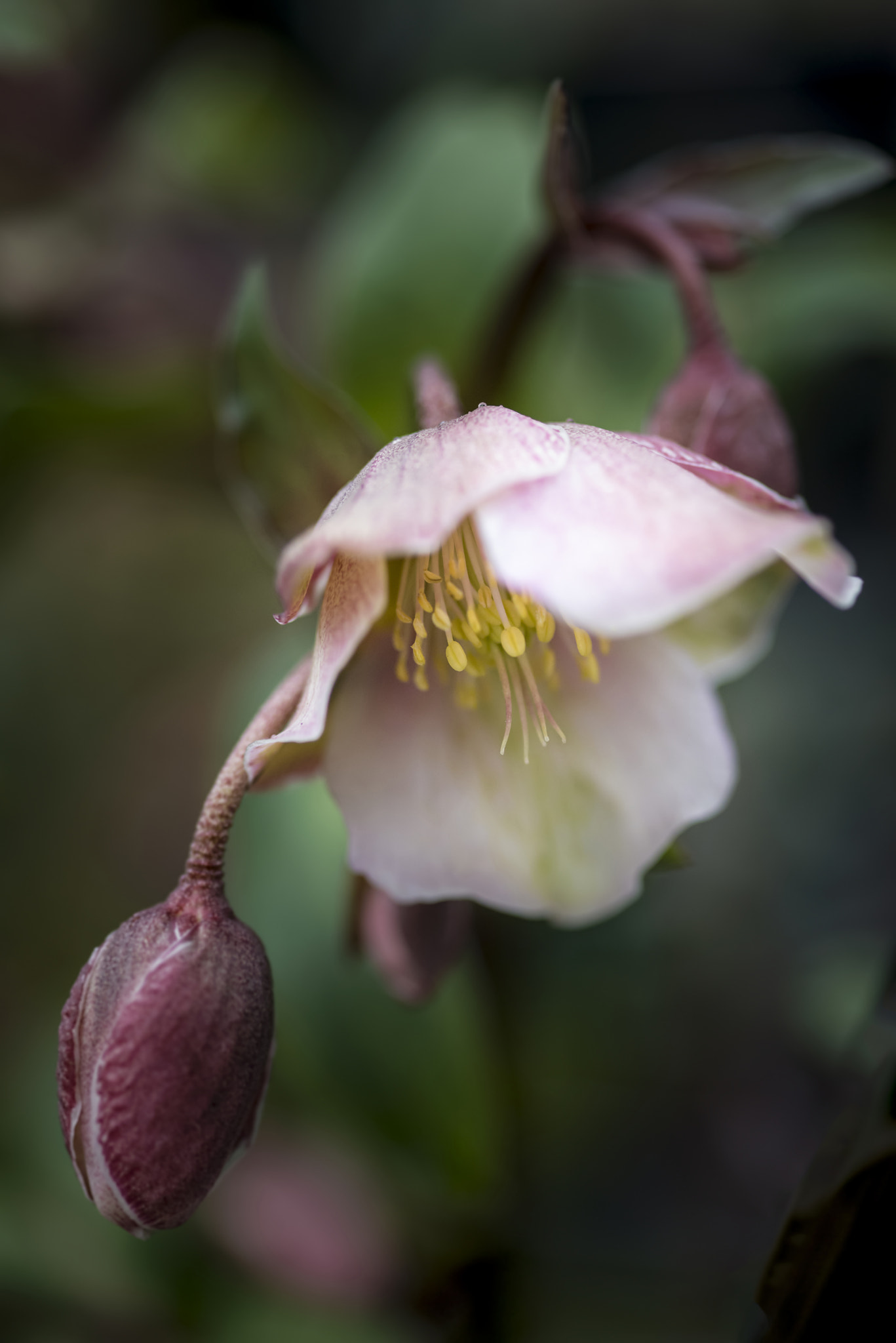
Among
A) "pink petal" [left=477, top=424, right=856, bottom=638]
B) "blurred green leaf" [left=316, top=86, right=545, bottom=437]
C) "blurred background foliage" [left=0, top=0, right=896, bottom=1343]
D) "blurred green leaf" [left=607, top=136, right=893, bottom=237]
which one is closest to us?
"pink petal" [left=477, top=424, right=856, bottom=638]

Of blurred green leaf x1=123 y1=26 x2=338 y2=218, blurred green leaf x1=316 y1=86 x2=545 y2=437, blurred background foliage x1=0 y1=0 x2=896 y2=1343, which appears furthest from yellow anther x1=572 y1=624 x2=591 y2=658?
blurred green leaf x1=123 y1=26 x2=338 y2=218

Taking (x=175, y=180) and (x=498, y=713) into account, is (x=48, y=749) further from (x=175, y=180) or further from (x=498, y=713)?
(x=498, y=713)

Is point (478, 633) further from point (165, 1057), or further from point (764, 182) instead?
point (764, 182)

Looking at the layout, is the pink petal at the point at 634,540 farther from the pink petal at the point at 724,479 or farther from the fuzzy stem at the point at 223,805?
the fuzzy stem at the point at 223,805

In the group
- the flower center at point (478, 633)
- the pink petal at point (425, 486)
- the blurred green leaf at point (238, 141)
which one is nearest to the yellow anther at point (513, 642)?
the flower center at point (478, 633)

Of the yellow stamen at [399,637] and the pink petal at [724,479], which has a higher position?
the pink petal at [724,479]

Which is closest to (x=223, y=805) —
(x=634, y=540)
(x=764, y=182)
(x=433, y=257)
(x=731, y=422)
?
(x=634, y=540)

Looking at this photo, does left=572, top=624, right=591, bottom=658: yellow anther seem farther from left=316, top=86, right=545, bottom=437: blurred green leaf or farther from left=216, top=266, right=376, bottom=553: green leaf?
left=316, top=86, right=545, bottom=437: blurred green leaf
